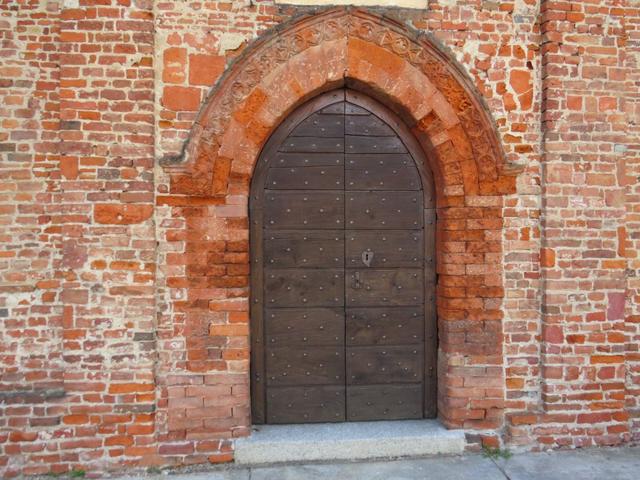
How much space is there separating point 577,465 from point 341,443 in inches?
78.1

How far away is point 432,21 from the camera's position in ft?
14.8

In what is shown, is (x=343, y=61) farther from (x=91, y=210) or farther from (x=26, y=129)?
(x=26, y=129)

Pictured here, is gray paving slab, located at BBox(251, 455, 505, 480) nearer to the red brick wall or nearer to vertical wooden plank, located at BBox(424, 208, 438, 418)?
the red brick wall

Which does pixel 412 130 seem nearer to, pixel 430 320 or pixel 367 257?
pixel 367 257

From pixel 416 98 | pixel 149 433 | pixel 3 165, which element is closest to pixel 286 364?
pixel 149 433

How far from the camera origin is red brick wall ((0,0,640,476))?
416 centimetres

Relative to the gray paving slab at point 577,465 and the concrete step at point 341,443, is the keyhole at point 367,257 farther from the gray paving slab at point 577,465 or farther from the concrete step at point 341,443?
the gray paving slab at point 577,465

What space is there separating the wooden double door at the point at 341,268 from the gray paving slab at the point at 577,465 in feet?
3.45

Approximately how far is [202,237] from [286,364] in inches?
55.3

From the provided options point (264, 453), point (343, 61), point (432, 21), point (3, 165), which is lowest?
point (264, 453)

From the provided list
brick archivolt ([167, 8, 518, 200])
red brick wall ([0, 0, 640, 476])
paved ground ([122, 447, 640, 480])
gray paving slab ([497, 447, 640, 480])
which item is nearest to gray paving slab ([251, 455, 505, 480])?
paved ground ([122, 447, 640, 480])

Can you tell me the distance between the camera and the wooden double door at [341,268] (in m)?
4.62

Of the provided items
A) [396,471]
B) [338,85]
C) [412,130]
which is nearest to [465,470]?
[396,471]

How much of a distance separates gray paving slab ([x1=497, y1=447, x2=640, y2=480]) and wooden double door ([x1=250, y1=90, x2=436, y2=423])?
1051 millimetres
